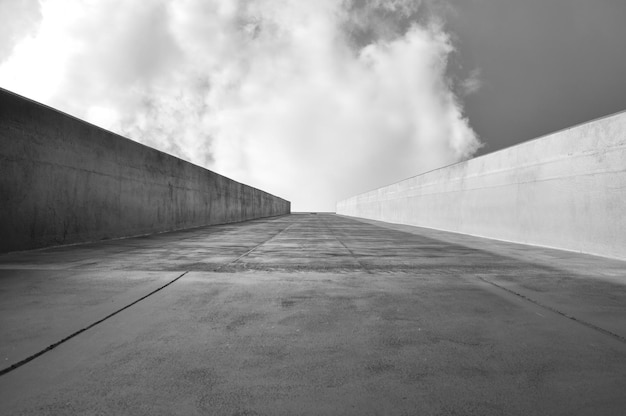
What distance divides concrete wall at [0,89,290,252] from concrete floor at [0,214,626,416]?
2.69 m

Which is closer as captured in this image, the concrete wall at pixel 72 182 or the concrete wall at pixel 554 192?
the concrete wall at pixel 72 182

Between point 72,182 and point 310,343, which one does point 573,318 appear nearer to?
point 310,343

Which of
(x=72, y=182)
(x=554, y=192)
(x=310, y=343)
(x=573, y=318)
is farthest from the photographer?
(x=554, y=192)

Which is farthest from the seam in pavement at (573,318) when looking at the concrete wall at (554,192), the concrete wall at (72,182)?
the concrete wall at (72,182)

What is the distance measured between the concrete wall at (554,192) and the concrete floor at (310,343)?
2834mm

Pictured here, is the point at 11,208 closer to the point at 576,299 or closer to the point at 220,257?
the point at 220,257

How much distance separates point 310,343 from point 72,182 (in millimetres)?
8073

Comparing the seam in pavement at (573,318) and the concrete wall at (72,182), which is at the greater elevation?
the concrete wall at (72,182)

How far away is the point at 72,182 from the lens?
7820 mm

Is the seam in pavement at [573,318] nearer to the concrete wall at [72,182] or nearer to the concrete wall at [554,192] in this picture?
the concrete wall at [554,192]

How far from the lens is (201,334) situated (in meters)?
2.58

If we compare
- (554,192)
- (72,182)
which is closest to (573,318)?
(554,192)

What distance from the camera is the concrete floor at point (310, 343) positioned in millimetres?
1775

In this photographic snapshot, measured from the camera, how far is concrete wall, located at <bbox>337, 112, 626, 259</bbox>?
661 centimetres
